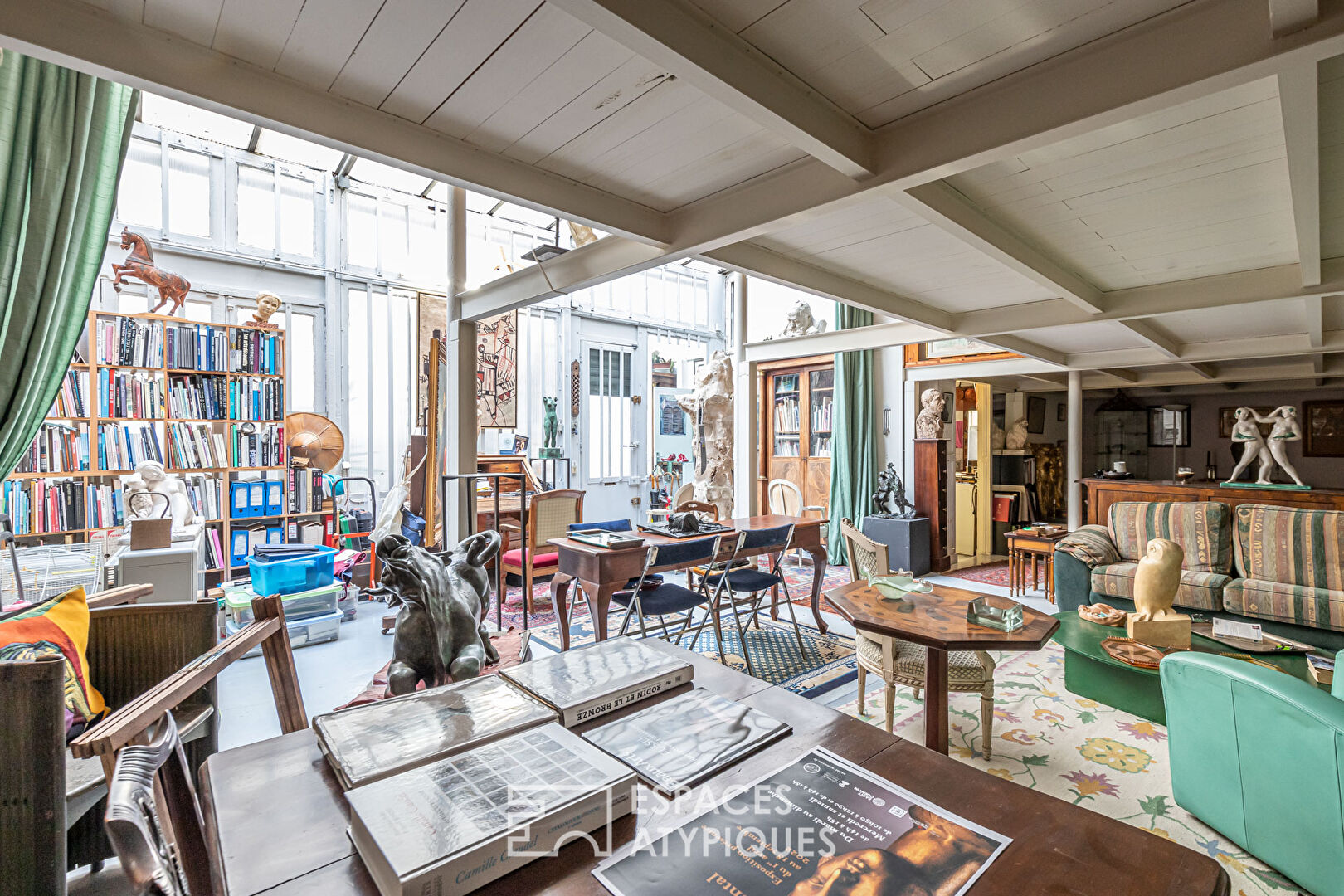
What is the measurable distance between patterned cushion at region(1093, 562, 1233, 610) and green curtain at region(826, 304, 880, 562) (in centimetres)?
254

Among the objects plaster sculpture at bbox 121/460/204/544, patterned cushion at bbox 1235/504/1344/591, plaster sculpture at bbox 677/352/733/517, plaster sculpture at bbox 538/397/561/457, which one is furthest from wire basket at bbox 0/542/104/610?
patterned cushion at bbox 1235/504/1344/591

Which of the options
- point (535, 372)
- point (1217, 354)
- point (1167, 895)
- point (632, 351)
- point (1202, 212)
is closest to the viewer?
point (1167, 895)

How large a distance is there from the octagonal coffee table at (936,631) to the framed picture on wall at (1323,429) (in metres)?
8.12

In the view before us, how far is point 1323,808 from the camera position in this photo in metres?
1.72

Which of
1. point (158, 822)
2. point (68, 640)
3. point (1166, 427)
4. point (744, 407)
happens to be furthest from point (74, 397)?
point (1166, 427)

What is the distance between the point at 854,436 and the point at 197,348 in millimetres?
6124

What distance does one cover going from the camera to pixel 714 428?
7.23 metres

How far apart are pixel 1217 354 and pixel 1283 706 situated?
4139 mm

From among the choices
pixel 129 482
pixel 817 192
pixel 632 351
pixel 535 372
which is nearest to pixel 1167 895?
pixel 817 192

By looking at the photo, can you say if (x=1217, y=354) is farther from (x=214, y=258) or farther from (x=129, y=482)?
(x=214, y=258)

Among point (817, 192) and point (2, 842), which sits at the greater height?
point (817, 192)

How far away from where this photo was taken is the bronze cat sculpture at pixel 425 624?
1.30 metres

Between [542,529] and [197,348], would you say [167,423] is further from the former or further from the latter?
[542,529]

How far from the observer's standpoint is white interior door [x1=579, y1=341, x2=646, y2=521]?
7.96m
